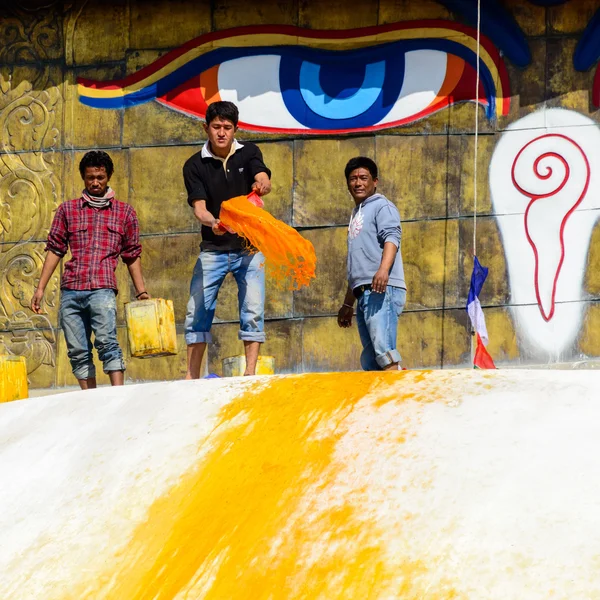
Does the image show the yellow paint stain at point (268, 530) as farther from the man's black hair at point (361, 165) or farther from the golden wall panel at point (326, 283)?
the golden wall panel at point (326, 283)

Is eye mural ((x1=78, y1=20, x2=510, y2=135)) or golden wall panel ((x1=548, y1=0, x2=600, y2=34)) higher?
golden wall panel ((x1=548, y1=0, x2=600, y2=34))

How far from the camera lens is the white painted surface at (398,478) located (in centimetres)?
406

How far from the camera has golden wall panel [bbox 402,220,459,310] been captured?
31.1 feet

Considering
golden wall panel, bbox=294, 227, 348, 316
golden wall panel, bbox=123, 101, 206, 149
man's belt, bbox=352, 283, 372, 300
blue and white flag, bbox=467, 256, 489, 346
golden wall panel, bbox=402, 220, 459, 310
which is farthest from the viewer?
golden wall panel, bbox=123, 101, 206, 149

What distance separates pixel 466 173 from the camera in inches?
376

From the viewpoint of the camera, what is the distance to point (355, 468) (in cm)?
478

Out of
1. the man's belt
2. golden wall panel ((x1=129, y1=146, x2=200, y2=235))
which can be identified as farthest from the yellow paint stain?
golden wall panel ((x1=129, y1=146, x2=200, y2=235))

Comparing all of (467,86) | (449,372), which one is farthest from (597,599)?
(467,86)

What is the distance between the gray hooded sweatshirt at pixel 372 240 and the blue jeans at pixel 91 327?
1.52 m

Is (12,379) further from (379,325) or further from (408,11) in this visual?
(408,11)

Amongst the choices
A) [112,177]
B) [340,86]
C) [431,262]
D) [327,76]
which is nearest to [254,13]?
[327,76]

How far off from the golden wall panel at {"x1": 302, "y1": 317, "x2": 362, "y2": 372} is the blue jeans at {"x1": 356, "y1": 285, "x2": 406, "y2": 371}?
2696mm

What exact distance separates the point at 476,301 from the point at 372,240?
2.46 metres

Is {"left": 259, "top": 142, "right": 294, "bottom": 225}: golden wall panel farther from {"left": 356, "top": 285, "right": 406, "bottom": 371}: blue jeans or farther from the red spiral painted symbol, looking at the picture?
{"left": 356, "top": 285, "right": 406, "bottom": 371}: blue jeans
